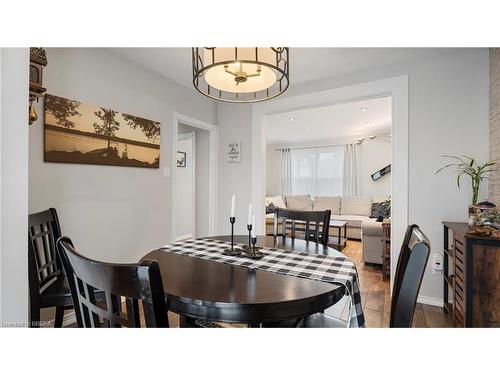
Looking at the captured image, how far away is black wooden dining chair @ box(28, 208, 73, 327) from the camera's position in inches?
52.4

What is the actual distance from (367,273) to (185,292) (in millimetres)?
3038

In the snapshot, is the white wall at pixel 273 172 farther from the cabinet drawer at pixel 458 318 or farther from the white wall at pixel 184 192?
the cabinet drawer at pixel 458 318

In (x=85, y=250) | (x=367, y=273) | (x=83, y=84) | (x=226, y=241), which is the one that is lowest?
(x=367, y=273)

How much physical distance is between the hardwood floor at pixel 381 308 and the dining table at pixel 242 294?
4.66 ft

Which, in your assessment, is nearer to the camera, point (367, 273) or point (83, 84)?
point (83, 84)

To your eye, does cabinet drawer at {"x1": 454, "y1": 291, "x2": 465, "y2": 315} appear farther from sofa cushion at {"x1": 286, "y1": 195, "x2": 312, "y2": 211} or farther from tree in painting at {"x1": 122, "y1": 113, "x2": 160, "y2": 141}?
sofa cushion at {"x1": 286, "y1": 195, "x2": 312, "y2": 211}

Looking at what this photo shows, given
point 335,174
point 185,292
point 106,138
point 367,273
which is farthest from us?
point 335,174

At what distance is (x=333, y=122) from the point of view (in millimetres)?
5148

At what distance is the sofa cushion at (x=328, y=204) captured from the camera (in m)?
6.11

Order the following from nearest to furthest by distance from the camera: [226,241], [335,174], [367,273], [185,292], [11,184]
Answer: [11,184]
[185,292]
[226,241]
[367,273]
[335,174]

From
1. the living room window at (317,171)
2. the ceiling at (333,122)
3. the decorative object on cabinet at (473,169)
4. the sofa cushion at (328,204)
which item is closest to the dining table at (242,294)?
the decorative object on cabinet at (473,169)
